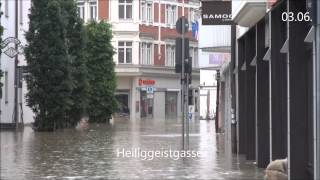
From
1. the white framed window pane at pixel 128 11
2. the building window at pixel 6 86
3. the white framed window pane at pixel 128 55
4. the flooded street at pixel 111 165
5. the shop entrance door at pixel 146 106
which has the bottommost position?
the flooded street at pixel 111 165

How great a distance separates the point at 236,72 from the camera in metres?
20.9

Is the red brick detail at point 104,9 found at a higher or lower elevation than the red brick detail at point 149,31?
higher

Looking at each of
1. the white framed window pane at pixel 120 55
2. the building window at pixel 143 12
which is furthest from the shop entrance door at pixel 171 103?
the building window at pixel 143 12

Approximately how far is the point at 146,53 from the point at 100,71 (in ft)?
93.1

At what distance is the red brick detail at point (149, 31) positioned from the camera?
270 feet

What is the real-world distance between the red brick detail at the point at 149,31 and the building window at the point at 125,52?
2.05 m

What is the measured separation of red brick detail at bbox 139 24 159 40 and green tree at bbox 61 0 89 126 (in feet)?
132

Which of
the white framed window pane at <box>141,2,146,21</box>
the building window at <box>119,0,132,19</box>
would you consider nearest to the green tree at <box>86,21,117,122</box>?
the building window at <box>119,0,132,19</box>

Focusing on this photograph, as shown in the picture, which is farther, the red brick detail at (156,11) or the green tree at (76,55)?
the red brick detail at (156,11)

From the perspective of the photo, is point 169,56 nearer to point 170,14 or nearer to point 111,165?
point 170,14

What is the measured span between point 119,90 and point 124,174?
222ft

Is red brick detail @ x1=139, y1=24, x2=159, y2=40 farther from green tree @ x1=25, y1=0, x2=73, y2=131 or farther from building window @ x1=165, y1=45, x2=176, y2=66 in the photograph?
green tree @ x1=25, y1=0, x2=73, y2=131

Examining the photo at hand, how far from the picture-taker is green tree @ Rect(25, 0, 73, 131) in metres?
38.2

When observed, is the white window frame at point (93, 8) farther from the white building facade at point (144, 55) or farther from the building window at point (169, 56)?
the building window at point (169, 56)
